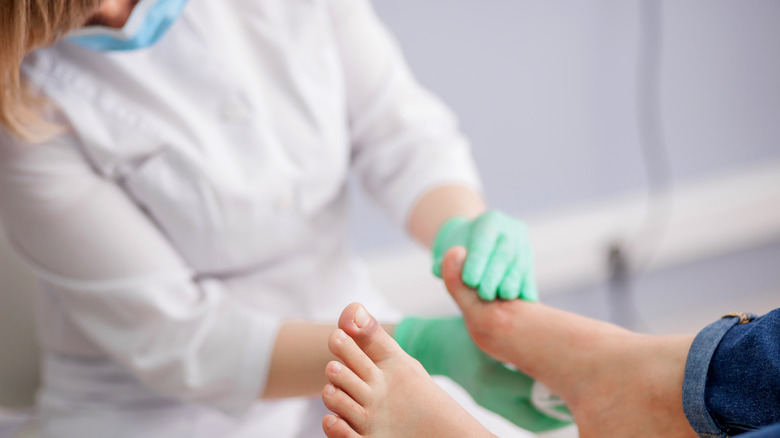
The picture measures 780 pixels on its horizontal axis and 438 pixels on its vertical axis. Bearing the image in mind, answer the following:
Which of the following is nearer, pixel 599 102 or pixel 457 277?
pixel 457 277

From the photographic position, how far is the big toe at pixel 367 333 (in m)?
0.41

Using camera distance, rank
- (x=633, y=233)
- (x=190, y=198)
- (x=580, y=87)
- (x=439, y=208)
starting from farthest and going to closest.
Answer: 1. (x=633, y=233)
2. (x=580, y=87)
3. (x=439, y=208)
4. (x=190, y=198)

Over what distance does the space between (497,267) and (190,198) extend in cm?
31

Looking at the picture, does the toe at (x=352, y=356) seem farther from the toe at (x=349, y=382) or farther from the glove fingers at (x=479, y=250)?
the glove fingers at (x=479, y=250)

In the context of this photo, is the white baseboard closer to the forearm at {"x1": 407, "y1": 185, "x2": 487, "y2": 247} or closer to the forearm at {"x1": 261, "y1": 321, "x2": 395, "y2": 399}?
the forearm at {"x1": 407, "y1": 185, "x2": 487, "y2": 247}

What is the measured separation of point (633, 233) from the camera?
51.3 inches

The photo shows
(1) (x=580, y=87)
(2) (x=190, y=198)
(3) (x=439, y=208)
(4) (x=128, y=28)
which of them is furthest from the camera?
(1) (x=580, y=87)

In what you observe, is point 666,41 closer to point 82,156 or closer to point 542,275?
point 542,275

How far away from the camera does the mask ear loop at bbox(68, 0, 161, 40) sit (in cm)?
52

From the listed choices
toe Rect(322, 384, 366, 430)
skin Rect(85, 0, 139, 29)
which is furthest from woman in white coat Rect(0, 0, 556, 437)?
toe Rect(322, 384, 366, 430)

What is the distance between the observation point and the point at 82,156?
23.8 inches

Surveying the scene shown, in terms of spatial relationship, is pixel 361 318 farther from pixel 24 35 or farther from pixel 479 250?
pixel 24 35

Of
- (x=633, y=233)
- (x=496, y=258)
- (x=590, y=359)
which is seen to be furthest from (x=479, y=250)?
(x=633, y=233)

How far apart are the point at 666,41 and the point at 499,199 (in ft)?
1.46
